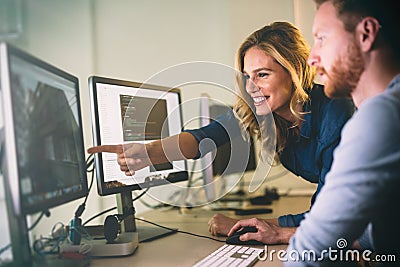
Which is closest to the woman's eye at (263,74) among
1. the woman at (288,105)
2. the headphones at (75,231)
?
the woman at (288,105)

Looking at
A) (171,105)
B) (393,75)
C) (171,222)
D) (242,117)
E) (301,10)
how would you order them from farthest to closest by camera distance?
(171,222) < (171,105) < (242,117) < (301,10) < (393,75)

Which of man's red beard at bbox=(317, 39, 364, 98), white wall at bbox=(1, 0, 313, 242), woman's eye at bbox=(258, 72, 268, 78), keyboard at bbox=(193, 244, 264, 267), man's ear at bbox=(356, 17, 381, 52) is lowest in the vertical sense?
keyboard at bbox=(193, 244, 264, 267)

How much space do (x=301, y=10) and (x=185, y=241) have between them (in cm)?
58

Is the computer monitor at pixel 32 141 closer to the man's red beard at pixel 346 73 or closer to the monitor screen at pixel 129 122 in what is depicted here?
the monitor screen at pixel 129 122

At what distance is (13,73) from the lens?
783 millimetres

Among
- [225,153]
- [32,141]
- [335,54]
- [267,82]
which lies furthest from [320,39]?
[32,141]

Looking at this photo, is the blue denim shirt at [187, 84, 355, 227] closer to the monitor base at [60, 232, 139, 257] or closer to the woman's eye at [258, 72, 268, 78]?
the woman's eye at [258, 72, 268, 78]

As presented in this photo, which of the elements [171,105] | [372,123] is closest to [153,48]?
[171,105]

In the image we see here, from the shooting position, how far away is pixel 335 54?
79cm

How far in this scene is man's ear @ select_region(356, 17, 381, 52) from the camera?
0.76 meters

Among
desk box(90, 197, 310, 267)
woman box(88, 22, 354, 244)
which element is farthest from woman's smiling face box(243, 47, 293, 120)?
desk box(90, 197, 310, 267)

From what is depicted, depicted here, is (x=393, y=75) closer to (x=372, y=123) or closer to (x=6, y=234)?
→ (x=372, y=123)

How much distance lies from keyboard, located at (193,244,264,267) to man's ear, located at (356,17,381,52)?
45cm

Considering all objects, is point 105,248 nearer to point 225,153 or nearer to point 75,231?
point 75,231
